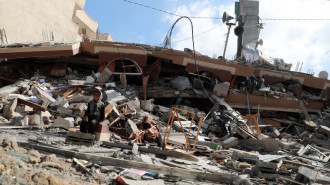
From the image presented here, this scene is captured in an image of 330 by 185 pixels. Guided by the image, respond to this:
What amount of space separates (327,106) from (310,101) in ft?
4.18

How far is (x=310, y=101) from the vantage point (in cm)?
1588

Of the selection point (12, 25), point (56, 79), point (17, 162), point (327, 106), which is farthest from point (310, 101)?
point (12, 25)

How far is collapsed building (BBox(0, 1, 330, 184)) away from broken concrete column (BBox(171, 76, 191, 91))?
0.16 ft

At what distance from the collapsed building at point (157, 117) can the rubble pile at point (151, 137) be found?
1.1 inches

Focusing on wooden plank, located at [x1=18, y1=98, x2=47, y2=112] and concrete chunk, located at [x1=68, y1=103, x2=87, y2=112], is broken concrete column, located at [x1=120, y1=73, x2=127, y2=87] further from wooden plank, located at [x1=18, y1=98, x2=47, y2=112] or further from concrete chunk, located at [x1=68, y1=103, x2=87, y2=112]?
wooden plank, located at [x1=18, y1=98, x2=47, y2=112]

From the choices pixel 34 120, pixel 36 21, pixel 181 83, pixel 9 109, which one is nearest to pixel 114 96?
pixel 181 83

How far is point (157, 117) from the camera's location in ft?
38.0

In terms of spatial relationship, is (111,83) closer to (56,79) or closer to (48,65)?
(56,79)

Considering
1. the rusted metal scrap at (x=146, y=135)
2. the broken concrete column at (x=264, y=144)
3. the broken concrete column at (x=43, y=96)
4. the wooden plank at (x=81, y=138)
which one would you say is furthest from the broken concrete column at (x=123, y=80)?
the wooden plank at (x=81, y=138)

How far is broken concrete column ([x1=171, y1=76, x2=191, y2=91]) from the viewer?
539 inches

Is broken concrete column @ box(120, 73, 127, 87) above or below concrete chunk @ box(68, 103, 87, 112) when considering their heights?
above

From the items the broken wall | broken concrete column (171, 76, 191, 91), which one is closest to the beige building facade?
the broken wall

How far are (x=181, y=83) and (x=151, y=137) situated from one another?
5652mm

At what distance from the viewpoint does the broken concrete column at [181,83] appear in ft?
44.9
